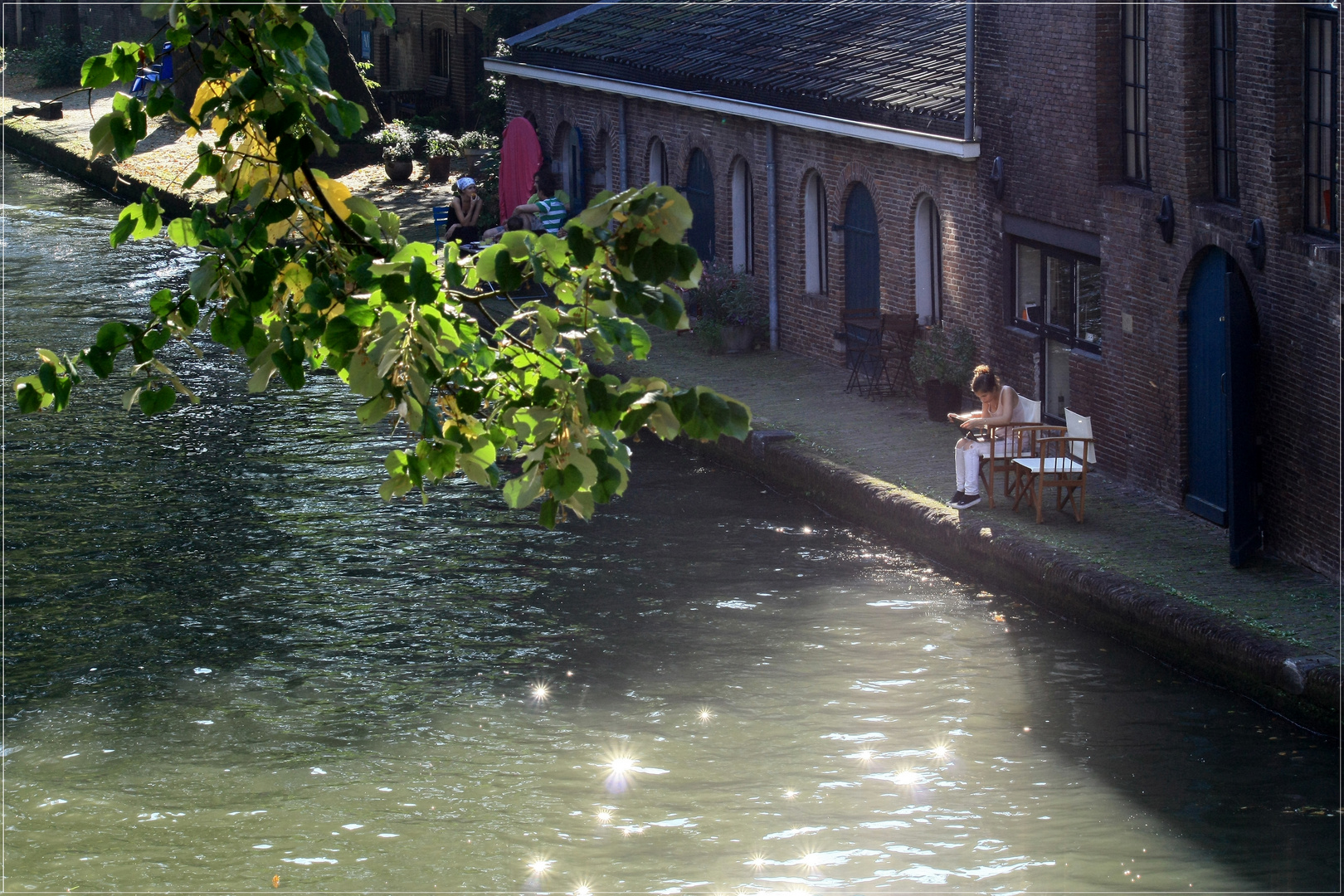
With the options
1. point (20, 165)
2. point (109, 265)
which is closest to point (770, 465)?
point (109, 265)

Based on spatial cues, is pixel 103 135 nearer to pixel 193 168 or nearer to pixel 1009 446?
pixel 1009 446

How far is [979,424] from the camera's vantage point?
40.0ft

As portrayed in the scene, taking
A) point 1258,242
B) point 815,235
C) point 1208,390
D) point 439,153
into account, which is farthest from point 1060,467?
point 439,153

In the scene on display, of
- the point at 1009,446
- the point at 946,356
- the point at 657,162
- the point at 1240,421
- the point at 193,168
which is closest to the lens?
the point at 1240,421

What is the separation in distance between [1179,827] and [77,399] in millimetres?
13068

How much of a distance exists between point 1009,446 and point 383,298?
9.12 metres

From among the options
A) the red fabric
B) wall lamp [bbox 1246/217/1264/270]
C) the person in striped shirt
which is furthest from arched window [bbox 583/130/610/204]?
wall lamp [bbox 1246/217/1264/270]

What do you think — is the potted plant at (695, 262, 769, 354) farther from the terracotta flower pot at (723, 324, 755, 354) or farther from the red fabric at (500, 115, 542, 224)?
the red fabric at (500, 115, 542, 224)

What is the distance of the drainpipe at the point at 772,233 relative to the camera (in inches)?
714

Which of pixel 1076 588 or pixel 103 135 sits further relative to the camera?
pixel 1076 588

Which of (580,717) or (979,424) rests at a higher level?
(979,424)

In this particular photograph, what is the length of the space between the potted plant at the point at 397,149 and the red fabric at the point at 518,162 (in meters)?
7.47

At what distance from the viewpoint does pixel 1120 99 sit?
41.0 feet

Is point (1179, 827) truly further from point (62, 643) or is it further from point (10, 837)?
point (62, 643)
